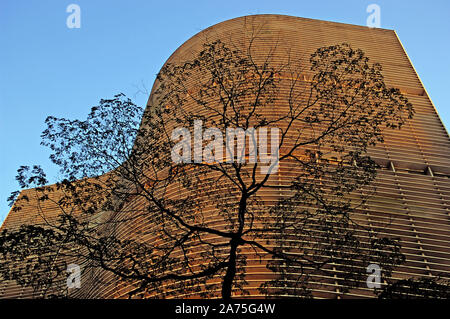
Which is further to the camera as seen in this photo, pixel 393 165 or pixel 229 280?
pixel 393 165

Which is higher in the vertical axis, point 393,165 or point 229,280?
point 393,165

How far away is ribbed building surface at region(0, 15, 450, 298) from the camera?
6582 mm

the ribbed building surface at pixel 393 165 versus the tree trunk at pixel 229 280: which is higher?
the ribbed building surface at pixel 393 165

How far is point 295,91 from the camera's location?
8.91 m

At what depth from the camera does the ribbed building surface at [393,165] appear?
6582 mm

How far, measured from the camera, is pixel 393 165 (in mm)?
8203

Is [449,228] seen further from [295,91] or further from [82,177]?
[82,177]

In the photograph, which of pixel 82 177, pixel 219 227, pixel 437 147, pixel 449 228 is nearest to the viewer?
pixel 82 177

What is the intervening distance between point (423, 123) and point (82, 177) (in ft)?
26.0

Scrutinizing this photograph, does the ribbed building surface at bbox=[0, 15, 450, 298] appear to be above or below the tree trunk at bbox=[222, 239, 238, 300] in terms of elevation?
above

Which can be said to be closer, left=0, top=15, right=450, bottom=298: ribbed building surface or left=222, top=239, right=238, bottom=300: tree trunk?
left=222, top=239, right=238, bottom=300: tree trunk
